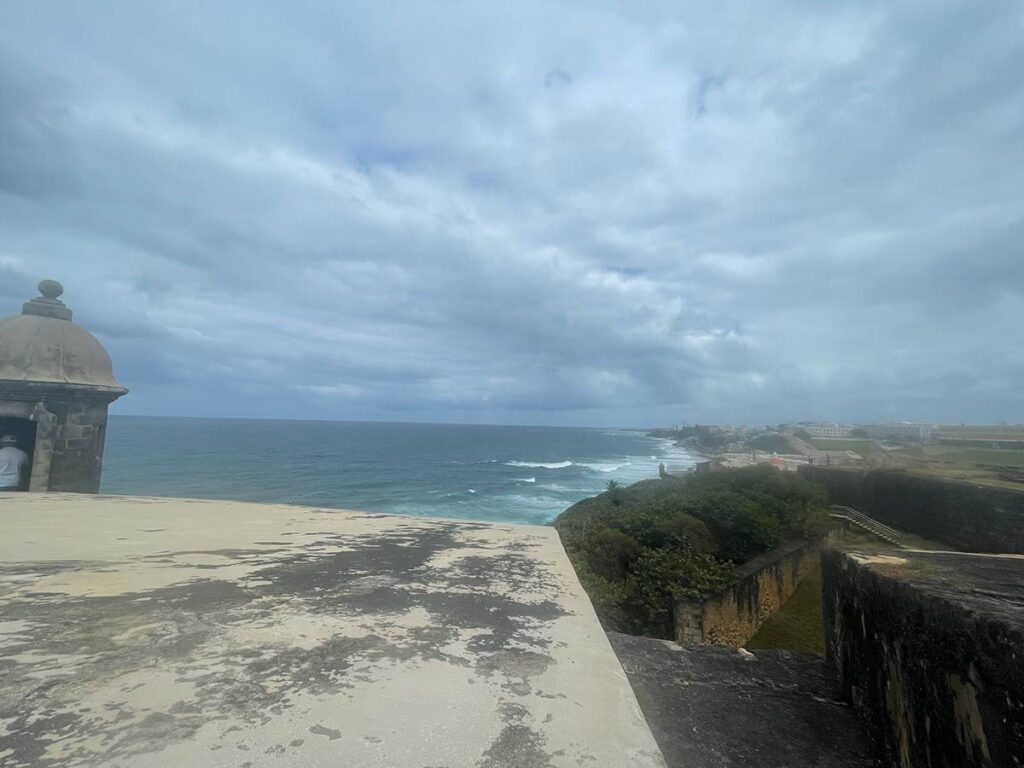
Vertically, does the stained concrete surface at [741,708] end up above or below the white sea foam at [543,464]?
above

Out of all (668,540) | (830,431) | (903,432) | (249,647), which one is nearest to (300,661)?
(249,647)

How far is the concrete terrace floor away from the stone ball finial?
24.3 feet

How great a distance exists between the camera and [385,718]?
4.72 ft

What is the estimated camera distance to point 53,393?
25.4ft

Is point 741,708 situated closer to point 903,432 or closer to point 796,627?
point 796,627

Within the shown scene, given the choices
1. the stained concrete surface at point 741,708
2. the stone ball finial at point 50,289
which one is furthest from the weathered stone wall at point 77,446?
A: the stained concrete surface at point 741,708

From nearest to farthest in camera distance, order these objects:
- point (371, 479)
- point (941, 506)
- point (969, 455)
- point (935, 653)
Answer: point (935, 653) < point (941, 506) < point (969, 455) < point (371, 479)

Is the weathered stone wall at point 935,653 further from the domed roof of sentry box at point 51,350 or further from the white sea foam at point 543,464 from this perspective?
the white sea foam at point 543,464

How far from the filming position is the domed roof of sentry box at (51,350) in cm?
768

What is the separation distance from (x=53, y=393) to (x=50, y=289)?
203 cm

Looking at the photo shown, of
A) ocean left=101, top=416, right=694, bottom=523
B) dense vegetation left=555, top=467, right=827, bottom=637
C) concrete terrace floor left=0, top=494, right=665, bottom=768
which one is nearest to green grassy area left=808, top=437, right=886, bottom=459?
ocean left=101, top=416, right=694, bottom=523

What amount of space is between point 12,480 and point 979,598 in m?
11.3

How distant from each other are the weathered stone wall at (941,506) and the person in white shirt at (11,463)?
23.8m

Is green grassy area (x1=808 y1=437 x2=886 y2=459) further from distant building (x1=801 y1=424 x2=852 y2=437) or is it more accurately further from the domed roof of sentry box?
the domed roof of sentry box
